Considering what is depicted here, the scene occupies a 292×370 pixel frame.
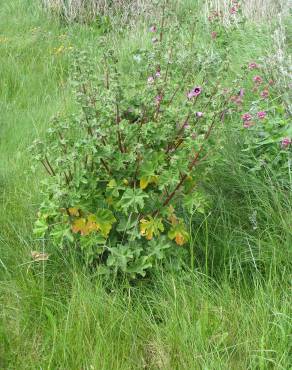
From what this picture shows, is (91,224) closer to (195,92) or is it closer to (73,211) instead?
(73,211)

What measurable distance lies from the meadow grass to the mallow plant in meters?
0.13

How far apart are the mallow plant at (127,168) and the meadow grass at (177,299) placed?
135 mm

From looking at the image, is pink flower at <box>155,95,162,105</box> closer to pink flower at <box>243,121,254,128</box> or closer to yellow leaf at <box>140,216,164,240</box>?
yellow leaf at <box>140,216,164,240</box>

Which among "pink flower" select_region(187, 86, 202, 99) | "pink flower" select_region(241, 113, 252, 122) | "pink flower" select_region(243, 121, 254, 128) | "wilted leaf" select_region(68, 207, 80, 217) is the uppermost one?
"pink flower" select_region(187, 86, 202, 99)

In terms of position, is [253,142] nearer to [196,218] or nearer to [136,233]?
[196,218]

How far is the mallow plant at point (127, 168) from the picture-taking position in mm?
2207

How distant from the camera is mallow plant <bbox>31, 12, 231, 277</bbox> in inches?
86.9

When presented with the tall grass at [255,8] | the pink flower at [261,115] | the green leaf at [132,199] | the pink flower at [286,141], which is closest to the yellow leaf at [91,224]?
the green leaf at [132,199]

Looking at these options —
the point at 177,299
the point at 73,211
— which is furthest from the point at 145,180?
the point at 177,299

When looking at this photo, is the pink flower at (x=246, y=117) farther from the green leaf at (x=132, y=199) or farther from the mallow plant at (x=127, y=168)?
Answer: the green leaf at (x=132, y=199)

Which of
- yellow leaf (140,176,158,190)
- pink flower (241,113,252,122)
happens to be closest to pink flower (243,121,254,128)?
pink flower (241,113,252,122)

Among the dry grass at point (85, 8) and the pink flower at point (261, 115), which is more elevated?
the pink flower at point (261, 115)

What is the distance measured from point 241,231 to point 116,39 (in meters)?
3.73

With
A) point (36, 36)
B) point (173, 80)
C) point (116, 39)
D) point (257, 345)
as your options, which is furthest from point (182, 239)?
point (36, 36)
